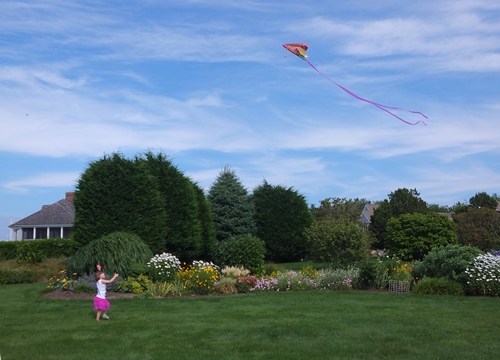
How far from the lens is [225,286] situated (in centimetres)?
1598

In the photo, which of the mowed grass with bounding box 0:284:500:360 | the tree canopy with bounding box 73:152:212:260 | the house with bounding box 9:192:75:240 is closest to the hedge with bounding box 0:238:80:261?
the tree canopy with bounding box 73:152:212:260

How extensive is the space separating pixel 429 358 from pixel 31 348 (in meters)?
6.02

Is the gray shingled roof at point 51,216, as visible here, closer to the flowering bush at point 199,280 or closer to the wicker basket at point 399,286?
the flowering bush at point 199,280

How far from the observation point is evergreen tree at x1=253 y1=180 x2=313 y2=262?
31266 mm

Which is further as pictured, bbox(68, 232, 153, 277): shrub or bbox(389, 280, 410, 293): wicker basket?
bbox(68, 232, 153, 277): shrub

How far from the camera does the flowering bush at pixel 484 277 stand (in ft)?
47.7

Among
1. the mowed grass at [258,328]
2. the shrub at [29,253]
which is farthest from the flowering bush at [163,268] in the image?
the shrub at [29,253]

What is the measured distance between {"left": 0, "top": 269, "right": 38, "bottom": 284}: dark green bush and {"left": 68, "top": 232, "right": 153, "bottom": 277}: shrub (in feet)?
18.4

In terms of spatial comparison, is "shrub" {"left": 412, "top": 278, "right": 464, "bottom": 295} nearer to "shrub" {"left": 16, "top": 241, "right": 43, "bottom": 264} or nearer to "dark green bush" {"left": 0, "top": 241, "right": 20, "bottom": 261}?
"shrub" {"left": 16, "top": 241, "right": 43, "bottom": 264}

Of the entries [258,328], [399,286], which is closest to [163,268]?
[399,286]

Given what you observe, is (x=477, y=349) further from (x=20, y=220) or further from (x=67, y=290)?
(x=20, y=220)

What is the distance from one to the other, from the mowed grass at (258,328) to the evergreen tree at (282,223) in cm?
1675

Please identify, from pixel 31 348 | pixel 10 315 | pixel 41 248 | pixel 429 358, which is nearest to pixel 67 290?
pixel 10 315

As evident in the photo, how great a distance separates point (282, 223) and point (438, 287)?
16779 mm
